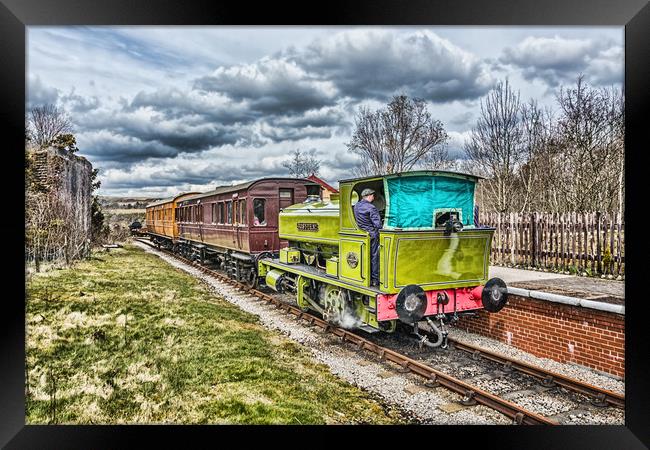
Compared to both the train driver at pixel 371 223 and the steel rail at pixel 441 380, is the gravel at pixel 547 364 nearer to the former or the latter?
the steel rail at pixel 441 380

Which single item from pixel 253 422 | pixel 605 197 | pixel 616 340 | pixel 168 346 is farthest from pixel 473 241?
pixel 168 346

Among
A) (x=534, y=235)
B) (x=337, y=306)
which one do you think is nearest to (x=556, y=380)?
(x=337, y=306)

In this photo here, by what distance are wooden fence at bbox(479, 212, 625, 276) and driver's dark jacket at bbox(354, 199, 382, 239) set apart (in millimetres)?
1773

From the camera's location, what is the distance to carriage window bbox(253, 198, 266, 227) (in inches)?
327

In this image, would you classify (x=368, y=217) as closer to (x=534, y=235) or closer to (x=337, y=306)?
(x=337, y=306)

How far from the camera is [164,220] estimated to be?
55.9ft

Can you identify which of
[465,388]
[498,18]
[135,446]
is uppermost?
[498,18]

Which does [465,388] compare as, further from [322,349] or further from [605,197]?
[605,197]

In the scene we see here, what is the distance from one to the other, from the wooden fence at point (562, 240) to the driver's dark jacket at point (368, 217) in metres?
1.77

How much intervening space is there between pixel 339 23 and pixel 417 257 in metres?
2.52

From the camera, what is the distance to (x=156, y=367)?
14.4 ft

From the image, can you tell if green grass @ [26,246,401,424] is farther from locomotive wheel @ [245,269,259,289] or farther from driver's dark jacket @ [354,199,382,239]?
locomotive wheel @ [245,269,259,289]

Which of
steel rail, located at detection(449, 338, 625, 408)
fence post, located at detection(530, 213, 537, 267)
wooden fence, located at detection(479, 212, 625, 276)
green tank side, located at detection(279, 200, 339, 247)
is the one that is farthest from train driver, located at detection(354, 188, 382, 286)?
fence post, located at detection(530, 213, 537, 267)

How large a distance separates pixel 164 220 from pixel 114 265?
10205mm
